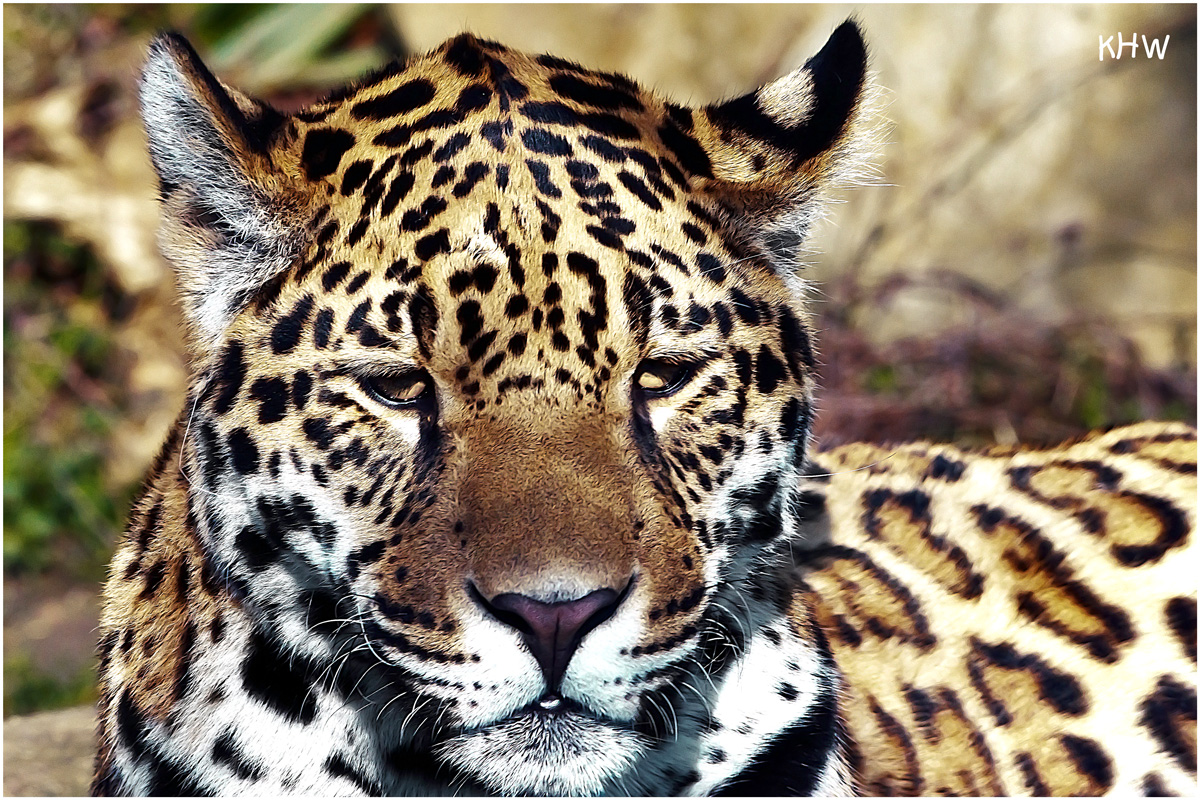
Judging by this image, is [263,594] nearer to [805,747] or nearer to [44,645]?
[805,747]

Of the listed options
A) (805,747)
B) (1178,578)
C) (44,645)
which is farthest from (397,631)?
(44,645)

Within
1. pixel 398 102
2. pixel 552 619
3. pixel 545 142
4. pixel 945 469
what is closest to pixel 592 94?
pixel 545 142

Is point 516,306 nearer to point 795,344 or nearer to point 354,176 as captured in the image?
point 354,176

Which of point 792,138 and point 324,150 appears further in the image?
point 792,138

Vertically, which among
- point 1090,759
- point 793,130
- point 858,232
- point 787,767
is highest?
point 858,232

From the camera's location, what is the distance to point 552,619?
93.7 inches

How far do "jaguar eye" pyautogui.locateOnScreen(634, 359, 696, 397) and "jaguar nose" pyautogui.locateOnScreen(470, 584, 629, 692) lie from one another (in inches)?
18.5

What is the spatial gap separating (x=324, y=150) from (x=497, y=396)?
2.24ft

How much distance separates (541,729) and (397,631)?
1.07ft

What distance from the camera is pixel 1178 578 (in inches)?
154

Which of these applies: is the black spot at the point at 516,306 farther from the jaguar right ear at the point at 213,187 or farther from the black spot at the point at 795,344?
the black spot at the point at 795,344

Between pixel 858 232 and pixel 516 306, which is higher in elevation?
pixel 858 232

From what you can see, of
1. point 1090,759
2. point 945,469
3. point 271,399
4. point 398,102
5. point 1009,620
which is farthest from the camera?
point 945,469

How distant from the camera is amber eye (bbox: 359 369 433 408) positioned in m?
2.65
